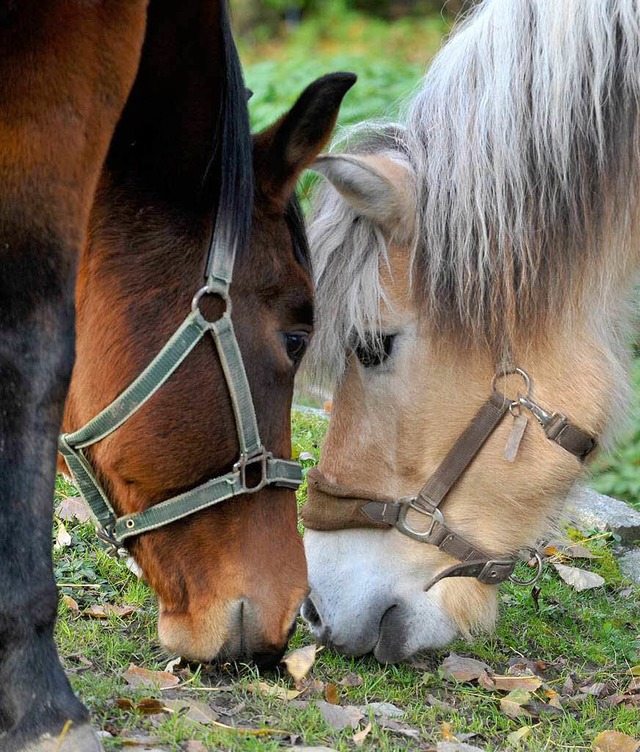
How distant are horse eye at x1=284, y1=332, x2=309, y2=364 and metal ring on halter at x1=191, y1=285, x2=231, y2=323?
23 centimetres

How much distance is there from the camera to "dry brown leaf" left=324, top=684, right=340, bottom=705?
9.80 feet

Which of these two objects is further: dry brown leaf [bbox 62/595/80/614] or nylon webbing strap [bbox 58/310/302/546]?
dry brown leaf [bbox 62/595/80/614]

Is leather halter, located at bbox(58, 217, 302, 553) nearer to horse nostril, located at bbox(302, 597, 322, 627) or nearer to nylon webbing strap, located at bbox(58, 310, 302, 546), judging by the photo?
nylon webbing strap, located at bbox(58, 310, 302, 546)

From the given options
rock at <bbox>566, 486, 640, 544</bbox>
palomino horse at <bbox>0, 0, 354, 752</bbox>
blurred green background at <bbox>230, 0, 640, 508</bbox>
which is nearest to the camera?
palomino horse at <bbox>0, 0, 354, 752</bbox>

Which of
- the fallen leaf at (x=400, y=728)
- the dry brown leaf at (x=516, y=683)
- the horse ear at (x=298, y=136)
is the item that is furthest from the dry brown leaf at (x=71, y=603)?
the horse ear at (x=298, y=136)

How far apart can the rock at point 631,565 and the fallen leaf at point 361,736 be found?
196 centimetres

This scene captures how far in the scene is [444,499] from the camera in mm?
3266

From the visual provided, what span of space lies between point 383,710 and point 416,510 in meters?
0.63

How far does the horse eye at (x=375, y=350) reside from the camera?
10.7 ft

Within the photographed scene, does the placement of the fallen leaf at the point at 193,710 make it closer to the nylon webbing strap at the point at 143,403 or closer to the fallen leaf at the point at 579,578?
the nylon webbing strap at the point at 143,403

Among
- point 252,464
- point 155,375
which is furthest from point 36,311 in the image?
point 252,464

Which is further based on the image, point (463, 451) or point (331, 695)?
point (463, 451)

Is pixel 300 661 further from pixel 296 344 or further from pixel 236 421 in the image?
pixel 296 344

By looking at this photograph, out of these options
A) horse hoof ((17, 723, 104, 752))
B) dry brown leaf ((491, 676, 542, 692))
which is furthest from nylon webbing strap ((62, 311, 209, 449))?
dry brown leaf ((491, 676, 542, 692))
